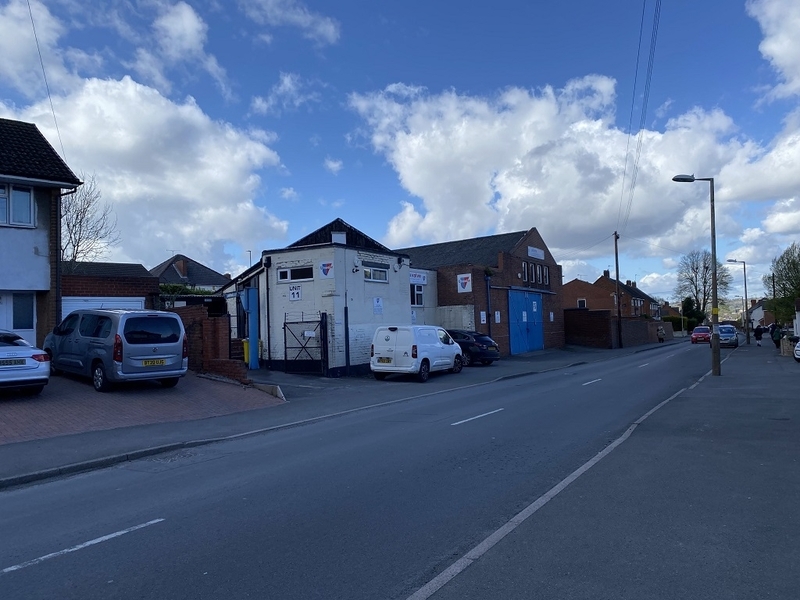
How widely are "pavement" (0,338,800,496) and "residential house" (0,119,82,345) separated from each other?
8.94 feet

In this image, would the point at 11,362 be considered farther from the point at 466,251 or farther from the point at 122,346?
the point at 466,251

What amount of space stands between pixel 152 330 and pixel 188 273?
153 ft

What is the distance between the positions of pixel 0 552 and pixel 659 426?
9.73 m

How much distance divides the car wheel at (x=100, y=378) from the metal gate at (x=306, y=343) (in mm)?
8686

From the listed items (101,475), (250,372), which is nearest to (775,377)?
(250,372)

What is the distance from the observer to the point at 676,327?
311ft

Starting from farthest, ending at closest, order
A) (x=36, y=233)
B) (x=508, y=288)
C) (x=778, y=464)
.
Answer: (x=508, y=288)
(x=36, y=233)
(x=778, y=464)

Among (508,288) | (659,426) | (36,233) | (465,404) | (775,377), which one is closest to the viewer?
(659,426)

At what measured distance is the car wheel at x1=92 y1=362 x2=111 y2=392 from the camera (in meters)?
15.2

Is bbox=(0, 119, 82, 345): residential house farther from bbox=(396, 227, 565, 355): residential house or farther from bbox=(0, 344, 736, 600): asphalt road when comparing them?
bbox=(396, 227, 565, 355): residential house

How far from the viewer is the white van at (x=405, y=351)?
72.2 feet

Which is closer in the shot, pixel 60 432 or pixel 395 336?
pixel 60 432

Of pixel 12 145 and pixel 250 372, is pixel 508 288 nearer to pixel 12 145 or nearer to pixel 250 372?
pixel 250 372

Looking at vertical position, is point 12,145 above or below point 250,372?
above
